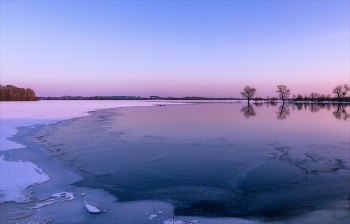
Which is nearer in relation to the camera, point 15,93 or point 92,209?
point 92,209

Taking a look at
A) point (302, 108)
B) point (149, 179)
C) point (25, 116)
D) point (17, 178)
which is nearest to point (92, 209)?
point (149, 179)

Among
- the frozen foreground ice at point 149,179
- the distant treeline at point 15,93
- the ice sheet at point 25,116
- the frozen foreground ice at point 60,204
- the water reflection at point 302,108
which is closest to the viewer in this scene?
the frozen foreground ice at point 60,204

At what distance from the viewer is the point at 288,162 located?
578 cm

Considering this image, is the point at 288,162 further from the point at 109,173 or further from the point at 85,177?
the point at 85,177

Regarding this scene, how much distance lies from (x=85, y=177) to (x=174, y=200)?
2.26 metres

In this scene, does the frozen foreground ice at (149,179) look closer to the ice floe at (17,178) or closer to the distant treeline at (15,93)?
the ice floe at (17,178)

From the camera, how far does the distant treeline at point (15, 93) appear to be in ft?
202

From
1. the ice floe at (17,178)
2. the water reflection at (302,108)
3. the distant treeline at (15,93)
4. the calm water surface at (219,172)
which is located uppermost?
the distant treeline at (15,93)

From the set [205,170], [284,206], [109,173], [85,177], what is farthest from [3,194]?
[284,206]

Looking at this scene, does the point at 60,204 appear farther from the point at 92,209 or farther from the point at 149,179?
the point at 149,179

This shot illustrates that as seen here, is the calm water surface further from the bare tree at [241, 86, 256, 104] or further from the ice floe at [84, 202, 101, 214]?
the bare tree at [241, 86, 256, 104]

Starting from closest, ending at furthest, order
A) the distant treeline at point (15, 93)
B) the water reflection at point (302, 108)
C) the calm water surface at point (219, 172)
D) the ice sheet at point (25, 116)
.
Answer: the calm water surface at point (219, 172) < the ice sheet at point (25, 116) < the water reflection at point (302, 108) < the distant treeline at point (15, 93)

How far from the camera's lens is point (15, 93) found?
6519 cm

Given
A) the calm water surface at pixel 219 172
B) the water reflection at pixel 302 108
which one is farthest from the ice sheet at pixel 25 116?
the water reflection at pixel 302 108
